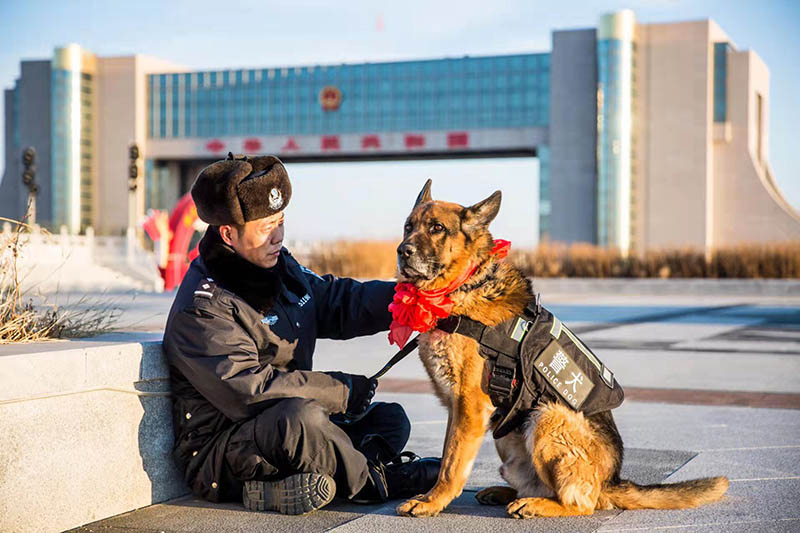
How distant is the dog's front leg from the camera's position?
427 cm

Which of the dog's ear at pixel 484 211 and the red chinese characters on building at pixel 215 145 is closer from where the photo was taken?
the dog's ear at pixel 484 211

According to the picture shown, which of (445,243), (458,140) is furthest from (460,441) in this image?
(458,140)

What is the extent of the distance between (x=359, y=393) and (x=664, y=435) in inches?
119

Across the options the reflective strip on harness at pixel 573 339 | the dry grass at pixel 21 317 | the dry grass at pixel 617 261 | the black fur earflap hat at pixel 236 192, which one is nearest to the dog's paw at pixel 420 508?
the reflective strip on harness at pixel 573 339

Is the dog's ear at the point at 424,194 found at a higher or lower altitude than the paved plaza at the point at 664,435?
higher

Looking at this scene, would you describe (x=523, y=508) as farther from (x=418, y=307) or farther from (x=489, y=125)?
(x=489, y=125)

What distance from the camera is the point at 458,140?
6241 cm

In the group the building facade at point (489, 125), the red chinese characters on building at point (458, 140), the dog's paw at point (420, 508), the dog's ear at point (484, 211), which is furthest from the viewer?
the red chinese characters on building at point (458, 140)

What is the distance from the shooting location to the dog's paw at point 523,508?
4.34m

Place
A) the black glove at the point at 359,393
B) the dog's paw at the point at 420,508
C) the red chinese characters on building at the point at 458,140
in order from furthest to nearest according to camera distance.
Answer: the red chinese characters on building at the point at 458,140 < the black glove at the point at 359,393 < the dog's paw at the point at 420,508

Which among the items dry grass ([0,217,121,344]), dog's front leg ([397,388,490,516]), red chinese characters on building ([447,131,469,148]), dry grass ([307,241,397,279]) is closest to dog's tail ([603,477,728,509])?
dog's front leg ([397,388,490,516])

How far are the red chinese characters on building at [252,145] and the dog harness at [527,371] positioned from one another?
64534 mm

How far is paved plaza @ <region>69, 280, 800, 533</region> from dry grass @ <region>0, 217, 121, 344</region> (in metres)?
0.31

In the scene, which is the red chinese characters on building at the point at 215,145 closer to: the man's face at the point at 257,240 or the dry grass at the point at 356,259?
the dry grass at the point at 356,259
